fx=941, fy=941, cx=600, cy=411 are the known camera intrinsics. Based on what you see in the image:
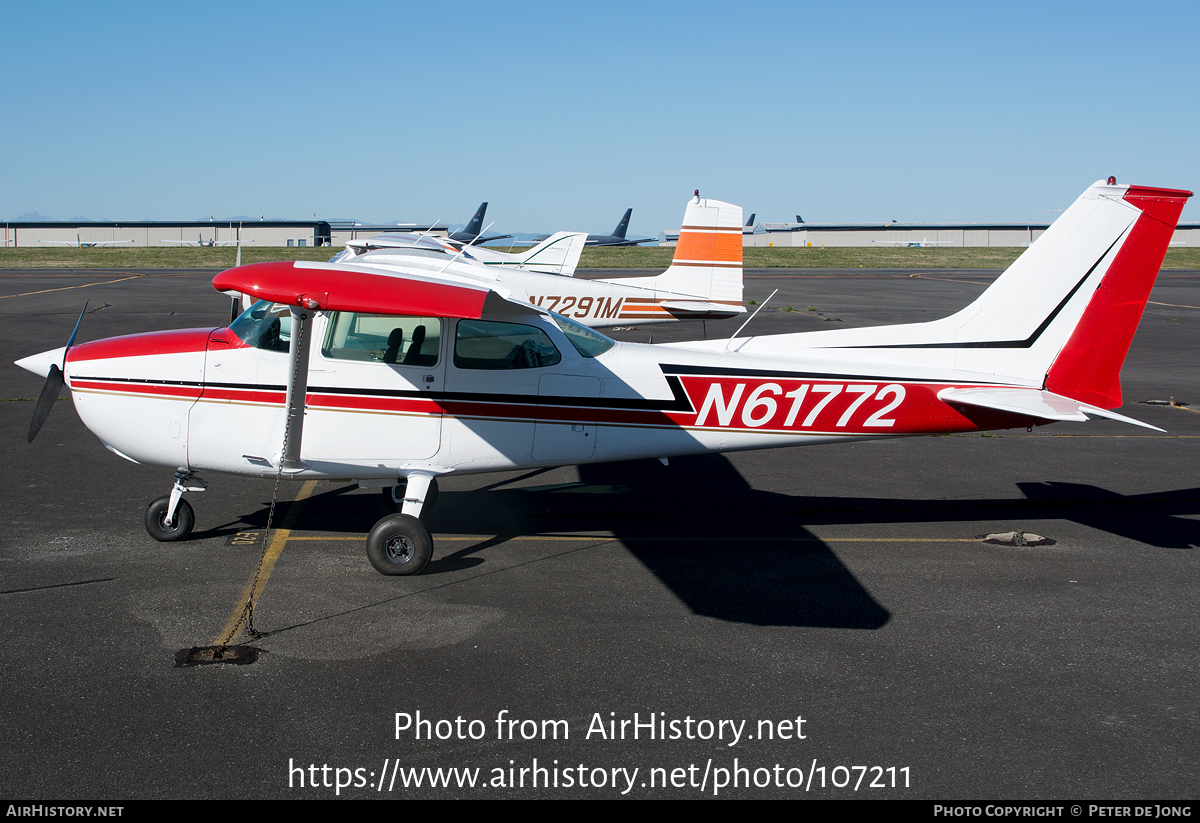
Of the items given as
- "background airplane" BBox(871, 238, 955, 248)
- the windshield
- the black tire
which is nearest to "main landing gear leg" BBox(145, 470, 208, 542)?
the black tire

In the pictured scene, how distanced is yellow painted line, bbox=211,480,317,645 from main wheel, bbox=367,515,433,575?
2.52 feet

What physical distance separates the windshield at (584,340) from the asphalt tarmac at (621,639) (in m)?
1.56

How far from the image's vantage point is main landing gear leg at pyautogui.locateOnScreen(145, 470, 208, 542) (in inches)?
288

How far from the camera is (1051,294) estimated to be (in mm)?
7648

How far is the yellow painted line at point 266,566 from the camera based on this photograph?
572 centimetres

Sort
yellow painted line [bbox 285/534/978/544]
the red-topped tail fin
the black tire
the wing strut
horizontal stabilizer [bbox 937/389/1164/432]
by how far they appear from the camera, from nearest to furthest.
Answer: the wing strut
horizontal stabilizer [bbox 937/389/1164/432]
the red-topped tail fin
yellow painted line [bbox 285/534/978/544]
the black tire

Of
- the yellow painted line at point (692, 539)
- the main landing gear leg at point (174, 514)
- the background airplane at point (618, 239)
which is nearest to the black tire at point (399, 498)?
the yellow painted line at point (692, 539)

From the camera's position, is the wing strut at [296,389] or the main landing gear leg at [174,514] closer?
the wing strut at [296,389]

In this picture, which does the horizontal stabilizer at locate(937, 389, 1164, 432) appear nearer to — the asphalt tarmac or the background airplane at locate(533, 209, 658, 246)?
the asphalt tarmac

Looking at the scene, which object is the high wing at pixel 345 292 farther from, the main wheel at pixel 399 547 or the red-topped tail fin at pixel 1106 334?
the red-topped tail fin at pixel 1106 334

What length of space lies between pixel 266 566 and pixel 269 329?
5.86 feet

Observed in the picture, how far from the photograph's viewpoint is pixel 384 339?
23.6ft

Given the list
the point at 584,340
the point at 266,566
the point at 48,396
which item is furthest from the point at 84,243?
the point at 584,340

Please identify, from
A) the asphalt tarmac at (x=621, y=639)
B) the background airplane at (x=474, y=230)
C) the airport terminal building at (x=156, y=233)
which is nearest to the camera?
the asphalt tarmac at (x=621, y=639)
